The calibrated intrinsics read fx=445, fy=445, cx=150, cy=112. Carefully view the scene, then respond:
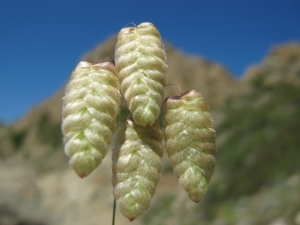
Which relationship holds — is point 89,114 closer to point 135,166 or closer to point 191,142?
point 135,166

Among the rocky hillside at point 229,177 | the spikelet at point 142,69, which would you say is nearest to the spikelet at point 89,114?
the spikelet at point 142,69

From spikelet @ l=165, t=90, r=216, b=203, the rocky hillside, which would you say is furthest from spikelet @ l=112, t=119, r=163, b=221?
the rocky hillside

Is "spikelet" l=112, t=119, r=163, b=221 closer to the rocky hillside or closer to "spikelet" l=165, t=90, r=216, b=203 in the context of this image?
"spikelet" l=165, t=90, r=216, b=203

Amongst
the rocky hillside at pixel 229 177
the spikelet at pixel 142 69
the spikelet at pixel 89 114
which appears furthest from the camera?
the rocky hillside at pixel 229 177

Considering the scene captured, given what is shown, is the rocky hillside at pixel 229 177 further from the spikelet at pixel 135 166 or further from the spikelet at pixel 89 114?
the spikelet at pixel 135 166

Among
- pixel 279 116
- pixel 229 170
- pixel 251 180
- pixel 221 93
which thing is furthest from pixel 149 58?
pixel 221 93

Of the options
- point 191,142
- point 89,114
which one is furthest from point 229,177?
point 89,114
